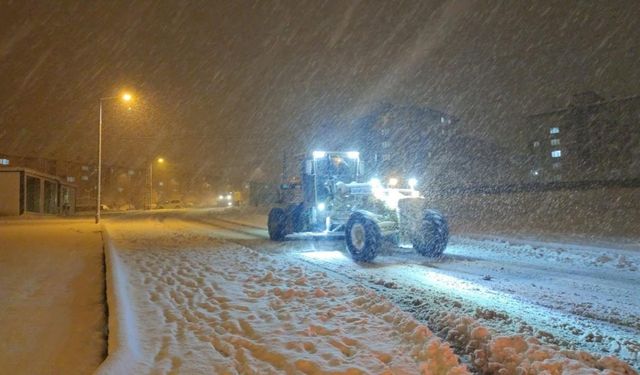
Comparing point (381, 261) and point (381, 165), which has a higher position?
point (381, 165)

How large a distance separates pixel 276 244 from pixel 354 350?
10979 millimetres

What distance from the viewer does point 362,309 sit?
21.8 ft

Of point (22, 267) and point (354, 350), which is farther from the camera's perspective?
point (22, 267)

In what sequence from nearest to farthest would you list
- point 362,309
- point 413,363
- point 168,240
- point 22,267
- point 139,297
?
point 413,363 < point 362,309 < point 139,297 < point 22,267 < point 168,240

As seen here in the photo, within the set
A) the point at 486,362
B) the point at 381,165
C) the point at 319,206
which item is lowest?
the point at 486,362

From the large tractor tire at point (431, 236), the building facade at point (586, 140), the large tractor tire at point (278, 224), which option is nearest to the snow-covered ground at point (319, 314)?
the large tractor tire at point (431, 236)

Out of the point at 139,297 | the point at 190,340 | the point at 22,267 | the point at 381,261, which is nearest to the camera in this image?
the point at 190,340

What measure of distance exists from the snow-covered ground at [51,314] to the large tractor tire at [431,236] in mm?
7611

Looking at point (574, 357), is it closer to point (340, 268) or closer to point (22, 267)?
point (340, 268)

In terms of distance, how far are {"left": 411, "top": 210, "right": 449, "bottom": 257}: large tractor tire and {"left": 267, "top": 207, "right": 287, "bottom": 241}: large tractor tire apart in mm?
5029

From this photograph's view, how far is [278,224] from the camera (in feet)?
54.1

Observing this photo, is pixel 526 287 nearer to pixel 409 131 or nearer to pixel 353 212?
pixel 353 212

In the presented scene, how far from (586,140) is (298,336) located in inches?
2071

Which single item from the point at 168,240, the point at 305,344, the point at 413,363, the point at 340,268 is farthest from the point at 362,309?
the point at 168,240
